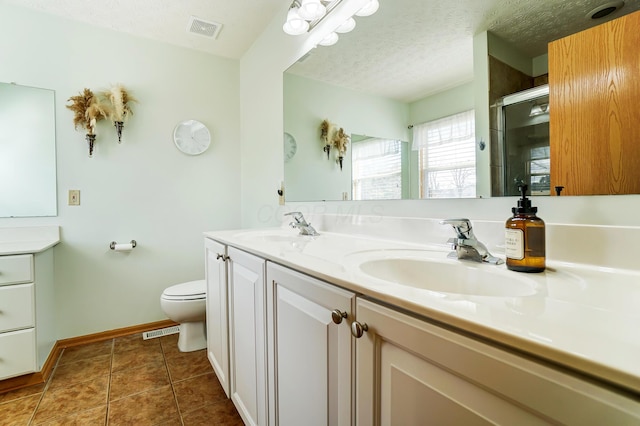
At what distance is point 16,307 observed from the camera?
1.57 m

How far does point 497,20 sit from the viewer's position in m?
0.91

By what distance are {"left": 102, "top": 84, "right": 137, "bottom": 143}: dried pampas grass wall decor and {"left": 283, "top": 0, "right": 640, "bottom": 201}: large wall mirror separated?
1.30 m

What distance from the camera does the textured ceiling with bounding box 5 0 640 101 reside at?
0.83m

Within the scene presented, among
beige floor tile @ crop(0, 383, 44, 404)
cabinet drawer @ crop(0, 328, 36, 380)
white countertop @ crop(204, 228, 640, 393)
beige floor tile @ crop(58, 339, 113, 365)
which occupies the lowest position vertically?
beige floor tile @ crop(0, 383, 44, 404)

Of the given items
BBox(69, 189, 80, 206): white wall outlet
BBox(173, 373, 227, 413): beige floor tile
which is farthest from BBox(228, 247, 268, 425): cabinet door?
BBox(69, 189, 80, 206): white wall outlet

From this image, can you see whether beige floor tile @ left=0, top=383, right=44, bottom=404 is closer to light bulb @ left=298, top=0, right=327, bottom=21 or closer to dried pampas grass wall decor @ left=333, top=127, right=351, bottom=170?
dried pampas grass wall decor @ left=333, top=127, right=351, bottom=170

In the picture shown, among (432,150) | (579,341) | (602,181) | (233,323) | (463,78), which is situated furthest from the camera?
(233,323)

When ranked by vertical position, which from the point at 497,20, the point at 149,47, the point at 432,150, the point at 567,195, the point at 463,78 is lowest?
the point at 567,195

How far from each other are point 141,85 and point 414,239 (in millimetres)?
2407

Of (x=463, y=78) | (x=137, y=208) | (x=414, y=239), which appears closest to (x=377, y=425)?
(x=414, y=239)

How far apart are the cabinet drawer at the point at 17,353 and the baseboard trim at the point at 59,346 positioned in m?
0.08

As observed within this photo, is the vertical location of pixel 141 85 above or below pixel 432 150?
above

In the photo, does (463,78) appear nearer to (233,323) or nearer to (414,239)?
(414,239)

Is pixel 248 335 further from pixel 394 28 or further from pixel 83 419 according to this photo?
pixel 394 28
